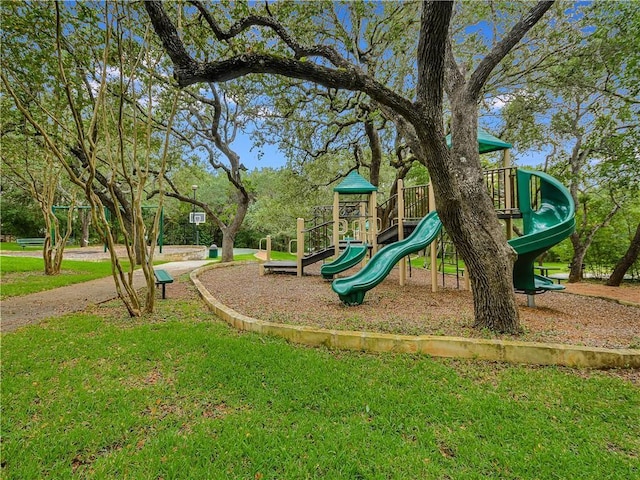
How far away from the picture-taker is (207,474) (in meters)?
1.76

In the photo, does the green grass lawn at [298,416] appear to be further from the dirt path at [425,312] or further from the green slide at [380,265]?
the green slide at [380,265]

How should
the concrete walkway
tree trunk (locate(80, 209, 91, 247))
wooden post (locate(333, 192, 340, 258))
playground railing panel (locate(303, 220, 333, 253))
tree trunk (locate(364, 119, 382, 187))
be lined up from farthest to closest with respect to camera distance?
tree trunk (locate(80, 209, 91, 247))
tree trunk (locate(364, 119, 382, 187))
playground railing panel (locate(303, 220, 333, 253))
wooden post (locate(333, 192, 340, 258))
the concrete walkway

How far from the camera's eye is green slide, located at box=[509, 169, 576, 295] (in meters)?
4.82

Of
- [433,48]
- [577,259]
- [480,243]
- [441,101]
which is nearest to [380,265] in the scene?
[480,243]

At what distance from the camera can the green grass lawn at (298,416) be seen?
1.83m

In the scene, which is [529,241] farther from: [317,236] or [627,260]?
[627,260]

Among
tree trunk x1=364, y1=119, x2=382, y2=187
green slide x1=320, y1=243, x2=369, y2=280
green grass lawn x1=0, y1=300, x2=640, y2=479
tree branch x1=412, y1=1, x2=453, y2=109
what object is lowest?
green grass lawn x1=0, y1=300, x2=640, y2=479

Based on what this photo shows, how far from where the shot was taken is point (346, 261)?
8414 millimetres

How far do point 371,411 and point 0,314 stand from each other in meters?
6.16

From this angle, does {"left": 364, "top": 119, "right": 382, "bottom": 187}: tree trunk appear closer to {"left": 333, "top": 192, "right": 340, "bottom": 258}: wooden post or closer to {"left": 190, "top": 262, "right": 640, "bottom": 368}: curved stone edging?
{"left": 333, "top": 192, "right": 340, "bottom": 258}: wooden post

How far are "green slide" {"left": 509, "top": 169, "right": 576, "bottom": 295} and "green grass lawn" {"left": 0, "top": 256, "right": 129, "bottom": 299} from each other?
9836 mm

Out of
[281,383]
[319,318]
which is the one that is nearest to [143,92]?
[319,318]

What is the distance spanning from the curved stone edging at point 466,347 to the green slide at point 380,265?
1663 millimetres

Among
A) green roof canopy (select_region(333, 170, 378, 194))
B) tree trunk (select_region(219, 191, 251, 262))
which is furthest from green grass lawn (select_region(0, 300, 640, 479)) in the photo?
tree trunk (select_region(219, 191, 251, 262))
